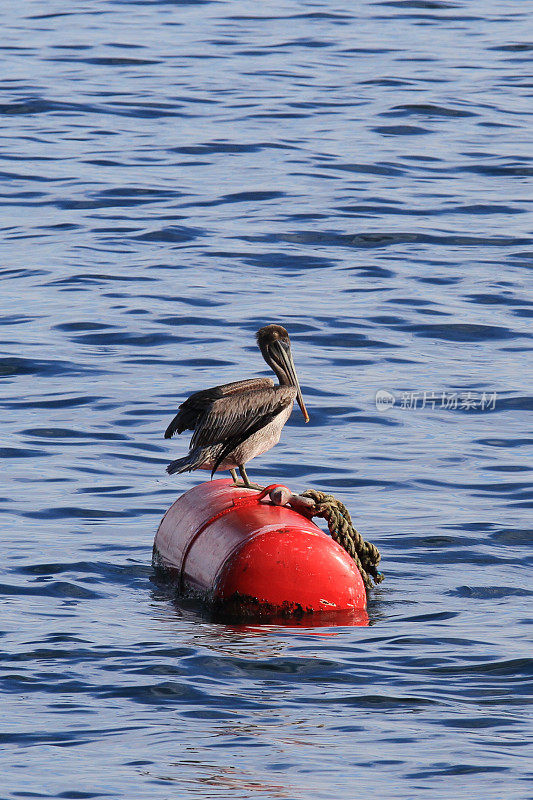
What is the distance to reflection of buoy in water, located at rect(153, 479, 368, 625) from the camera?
31.5 ft

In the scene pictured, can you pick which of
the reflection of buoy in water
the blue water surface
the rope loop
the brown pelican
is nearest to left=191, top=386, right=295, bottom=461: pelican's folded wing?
the brown pelican

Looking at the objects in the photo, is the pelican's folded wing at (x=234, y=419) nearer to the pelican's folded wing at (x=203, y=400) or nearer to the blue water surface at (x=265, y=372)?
the pelican's folded wing at (x=203, y=400)

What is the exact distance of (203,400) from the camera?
10.5 meters

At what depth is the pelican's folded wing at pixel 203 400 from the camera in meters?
10.5

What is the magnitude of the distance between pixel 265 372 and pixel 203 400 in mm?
5360

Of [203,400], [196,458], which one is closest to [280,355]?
[203,400]

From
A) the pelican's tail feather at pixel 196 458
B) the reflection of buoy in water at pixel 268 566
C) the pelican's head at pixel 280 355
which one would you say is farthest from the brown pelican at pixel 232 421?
the reflection of buoy in water at pixel 268 566

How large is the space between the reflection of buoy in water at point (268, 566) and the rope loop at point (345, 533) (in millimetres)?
214

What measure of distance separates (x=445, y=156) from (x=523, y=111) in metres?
3.84

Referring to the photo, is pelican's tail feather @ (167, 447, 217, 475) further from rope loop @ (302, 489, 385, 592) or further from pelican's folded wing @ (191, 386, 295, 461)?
rope loop @ (302, 489, 385, 592)

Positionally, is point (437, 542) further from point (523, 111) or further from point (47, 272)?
point (523, 111)

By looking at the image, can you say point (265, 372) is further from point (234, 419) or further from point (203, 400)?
point (234, 419)

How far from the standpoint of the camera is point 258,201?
2256cm

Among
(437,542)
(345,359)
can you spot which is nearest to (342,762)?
(437,542)
